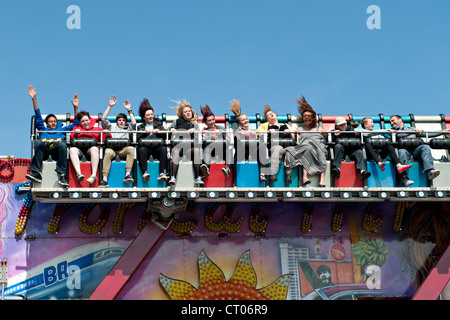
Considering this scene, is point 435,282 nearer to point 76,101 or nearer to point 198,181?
point 198,181

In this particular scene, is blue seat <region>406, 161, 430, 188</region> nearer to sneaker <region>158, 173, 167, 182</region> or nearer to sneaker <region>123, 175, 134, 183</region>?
sneaker <region>158, 173, 167, 182</region>

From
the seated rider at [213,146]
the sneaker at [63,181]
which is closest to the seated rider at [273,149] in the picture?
the seated rider at [213,146]

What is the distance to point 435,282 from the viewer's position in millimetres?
19797

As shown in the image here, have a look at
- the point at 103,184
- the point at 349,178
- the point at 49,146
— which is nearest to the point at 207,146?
the point at 103,184

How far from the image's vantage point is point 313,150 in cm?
1897

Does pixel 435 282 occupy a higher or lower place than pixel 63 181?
lower

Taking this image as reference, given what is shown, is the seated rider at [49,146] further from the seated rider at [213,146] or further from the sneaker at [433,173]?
the sneaker at [433,173]

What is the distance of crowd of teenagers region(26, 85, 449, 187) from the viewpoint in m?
18.8

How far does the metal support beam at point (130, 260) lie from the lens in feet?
62.8

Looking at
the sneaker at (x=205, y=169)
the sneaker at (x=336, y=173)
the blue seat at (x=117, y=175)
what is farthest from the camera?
the sneaker at (x=336, y=173)

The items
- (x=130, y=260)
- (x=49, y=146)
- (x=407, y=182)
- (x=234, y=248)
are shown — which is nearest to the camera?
(x=49, y=146)

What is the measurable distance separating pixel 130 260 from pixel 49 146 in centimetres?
307

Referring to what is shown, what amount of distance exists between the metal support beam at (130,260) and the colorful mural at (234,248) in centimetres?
64

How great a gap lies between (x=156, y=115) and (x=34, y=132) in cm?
304
